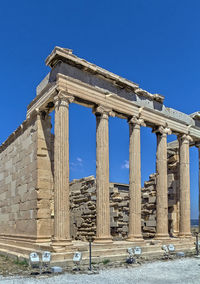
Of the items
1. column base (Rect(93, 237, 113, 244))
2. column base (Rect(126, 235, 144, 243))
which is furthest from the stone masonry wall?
column base (Rect(126, 235, 144, 243))

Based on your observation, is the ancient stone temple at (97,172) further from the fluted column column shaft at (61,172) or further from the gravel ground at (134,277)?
the gravel ground at (134,277)

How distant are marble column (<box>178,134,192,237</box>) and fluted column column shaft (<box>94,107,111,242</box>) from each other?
6.20 metres

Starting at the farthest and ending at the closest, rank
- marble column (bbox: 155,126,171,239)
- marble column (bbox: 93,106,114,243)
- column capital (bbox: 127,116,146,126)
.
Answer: marble column (bbox: 155,126,171,239), column capital (bbox: 127,116,146,126), marble column (bbox: 93,106,114,243)

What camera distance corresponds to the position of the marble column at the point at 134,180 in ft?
53.8

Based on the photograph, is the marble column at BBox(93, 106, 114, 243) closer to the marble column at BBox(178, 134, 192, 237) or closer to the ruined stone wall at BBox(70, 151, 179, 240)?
the ruined stone wall at BBox(70, 151, 179, 240)

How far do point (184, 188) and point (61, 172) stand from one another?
352 inches

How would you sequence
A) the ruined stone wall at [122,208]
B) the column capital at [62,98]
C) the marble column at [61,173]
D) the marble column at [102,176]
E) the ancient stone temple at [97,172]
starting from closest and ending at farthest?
1. the marble column at [61,173]
2. the ancient stone temple at [97,172]
3. the column capital at [62,98]
4. the marble column at [102,176]
5. the ruined stone wall at [122,208]

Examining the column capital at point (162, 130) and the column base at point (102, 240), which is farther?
the column capital at point (162, 130)

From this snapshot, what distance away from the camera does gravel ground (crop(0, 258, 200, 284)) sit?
10.0 metres

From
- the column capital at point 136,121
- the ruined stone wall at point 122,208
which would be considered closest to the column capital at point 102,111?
the column capital at point 136,121

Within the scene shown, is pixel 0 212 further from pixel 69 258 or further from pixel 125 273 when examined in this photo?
pixel 125 273

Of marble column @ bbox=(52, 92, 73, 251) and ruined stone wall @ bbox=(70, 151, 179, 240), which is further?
ruined stone wall @ bbox=(70, 151, 179, 240)

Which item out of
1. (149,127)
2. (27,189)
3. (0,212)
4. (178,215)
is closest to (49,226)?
(27,189)

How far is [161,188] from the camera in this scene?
59.8ft
